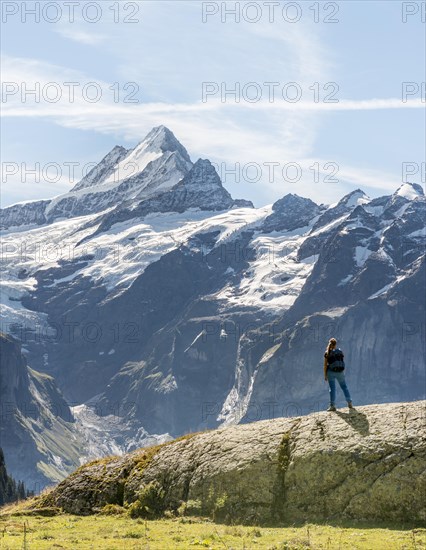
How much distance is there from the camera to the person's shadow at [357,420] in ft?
108

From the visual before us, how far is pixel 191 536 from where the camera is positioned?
91.1 feet

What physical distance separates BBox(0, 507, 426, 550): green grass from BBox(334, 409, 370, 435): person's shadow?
4175 mm

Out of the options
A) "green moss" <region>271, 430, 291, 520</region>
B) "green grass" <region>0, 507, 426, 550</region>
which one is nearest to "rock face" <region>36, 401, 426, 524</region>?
"green moss" <region>271, 430, 291, 520</region>

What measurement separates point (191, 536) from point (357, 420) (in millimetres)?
8934

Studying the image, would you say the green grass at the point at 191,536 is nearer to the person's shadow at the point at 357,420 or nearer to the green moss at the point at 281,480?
the green moss at the point at 281,480

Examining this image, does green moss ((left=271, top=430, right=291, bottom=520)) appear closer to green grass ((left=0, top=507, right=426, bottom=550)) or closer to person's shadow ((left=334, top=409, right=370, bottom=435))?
green grass ((left=0, top=507, right=426, bottom=550))

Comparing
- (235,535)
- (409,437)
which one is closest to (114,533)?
(235,535)

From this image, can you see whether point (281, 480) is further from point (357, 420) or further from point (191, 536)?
point (191, 536)

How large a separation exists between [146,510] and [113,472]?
356 cm

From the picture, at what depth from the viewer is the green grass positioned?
25.7 meters

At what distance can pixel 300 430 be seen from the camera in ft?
111

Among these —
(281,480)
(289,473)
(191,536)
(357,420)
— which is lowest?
(191,536)

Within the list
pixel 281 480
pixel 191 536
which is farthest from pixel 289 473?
pixel 191 536

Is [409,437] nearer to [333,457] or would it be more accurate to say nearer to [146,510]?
[333,457]
